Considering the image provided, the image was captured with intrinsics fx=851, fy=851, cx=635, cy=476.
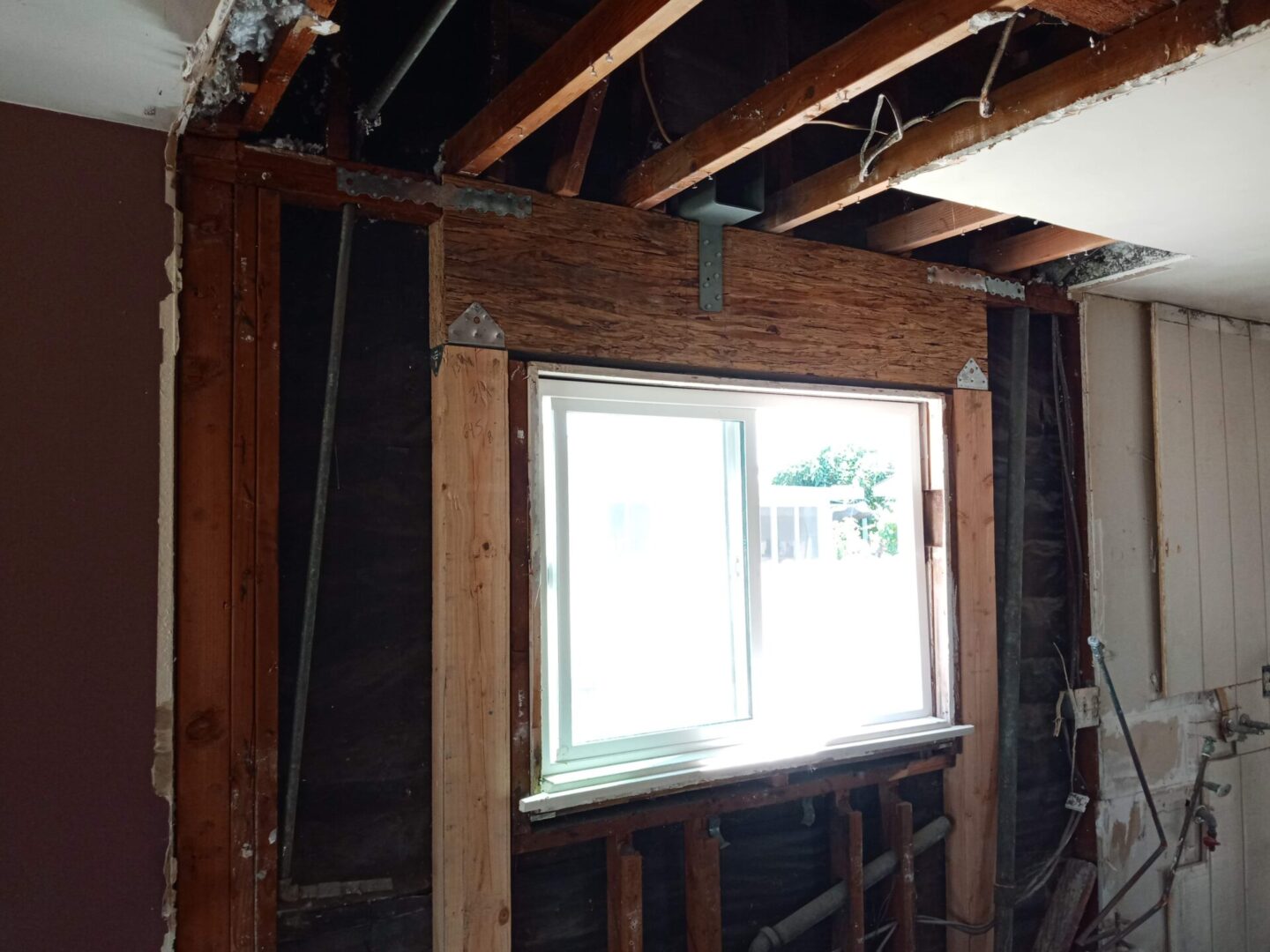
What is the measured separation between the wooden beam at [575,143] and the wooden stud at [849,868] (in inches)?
67.5

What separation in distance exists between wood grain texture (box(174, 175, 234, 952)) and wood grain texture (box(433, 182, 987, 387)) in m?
0.44

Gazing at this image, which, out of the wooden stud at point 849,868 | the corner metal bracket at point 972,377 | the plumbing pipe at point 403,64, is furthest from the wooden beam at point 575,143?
the wooden stud at point 849,868

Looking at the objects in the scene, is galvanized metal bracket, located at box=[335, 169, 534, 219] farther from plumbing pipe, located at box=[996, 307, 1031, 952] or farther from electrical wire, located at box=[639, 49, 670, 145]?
plumbing pipe, located at box=[996, 307, 1031, 952]

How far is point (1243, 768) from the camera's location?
3.16 meters

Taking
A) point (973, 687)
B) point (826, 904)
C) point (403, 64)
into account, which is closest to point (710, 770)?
point (826, 904)

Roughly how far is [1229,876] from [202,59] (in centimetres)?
395

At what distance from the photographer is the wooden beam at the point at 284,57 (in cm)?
122

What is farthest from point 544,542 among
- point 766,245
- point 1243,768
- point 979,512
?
point 1243,768

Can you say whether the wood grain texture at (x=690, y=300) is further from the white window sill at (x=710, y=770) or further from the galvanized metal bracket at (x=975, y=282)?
the white window sill at (x=710, y=770)

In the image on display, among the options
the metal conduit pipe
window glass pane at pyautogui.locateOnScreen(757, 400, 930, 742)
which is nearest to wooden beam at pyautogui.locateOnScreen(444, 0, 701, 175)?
window glass pane at pyautogui.locateOnScreen(757, 400, 930, 742)

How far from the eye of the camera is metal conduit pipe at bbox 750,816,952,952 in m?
2.18

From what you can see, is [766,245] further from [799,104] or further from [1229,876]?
[1229,876]

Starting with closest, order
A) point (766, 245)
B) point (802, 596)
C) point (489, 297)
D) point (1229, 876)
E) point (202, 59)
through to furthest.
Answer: point (202, 59) → point (489, 297) → point (766, 245) → point (802, 596) → point (1229, 876)

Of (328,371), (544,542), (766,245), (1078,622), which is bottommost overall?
(1078,622)
